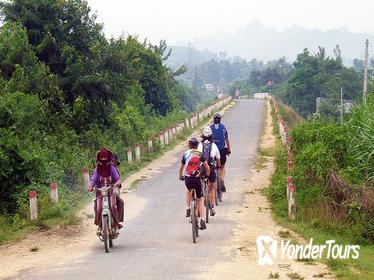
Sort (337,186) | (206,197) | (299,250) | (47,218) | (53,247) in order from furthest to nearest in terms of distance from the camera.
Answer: (337,186) < (47,218) < (206,197) < (53,247) < (299,250)

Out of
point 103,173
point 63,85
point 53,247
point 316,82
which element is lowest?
point 53,247

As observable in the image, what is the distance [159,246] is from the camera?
37.4ft

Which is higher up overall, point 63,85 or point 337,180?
point 63,85

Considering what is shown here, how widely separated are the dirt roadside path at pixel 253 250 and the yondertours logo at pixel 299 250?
140 mm

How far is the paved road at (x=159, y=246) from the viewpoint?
951 cm

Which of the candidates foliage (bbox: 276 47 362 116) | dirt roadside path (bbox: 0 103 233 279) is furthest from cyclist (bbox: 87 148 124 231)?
foliage (bbox: 276 47 362 116)

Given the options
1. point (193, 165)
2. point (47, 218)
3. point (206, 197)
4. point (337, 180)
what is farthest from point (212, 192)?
point (47, 218)

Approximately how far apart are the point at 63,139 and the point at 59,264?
472 inches

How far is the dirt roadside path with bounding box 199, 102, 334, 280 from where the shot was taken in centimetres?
924

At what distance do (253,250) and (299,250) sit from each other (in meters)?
0.82

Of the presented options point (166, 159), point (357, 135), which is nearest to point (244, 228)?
point (357, 135)

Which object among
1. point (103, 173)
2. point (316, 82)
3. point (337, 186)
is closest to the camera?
point (103, 173)

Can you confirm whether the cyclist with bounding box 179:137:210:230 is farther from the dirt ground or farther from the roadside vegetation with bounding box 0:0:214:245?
the roadside vegetation with bounding box 0:0:214:245

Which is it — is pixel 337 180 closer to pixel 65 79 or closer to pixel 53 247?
pixel 53 247
